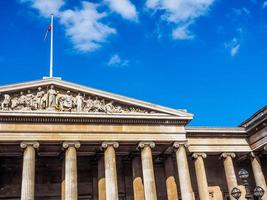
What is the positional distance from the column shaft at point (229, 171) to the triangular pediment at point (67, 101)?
5.30 metres

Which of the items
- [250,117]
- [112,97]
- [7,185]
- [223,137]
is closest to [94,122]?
[112,97]

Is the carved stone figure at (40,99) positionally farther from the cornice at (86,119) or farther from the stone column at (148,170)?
the stone column at (148,170)

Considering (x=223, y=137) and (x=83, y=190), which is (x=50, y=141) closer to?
(x=83, y=190)

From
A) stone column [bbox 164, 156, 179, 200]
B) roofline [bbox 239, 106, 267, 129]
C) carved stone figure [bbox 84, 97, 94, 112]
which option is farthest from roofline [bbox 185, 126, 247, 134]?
carved stone figure [bbox 84, 97, 94, 112]

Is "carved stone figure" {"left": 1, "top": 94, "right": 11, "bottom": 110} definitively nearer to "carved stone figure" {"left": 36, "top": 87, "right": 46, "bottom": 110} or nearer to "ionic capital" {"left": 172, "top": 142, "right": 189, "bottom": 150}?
"carved stone figure" {"left": 36, "top": 87, "right": 46, "bottom": 110}

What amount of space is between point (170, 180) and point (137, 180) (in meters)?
2.66

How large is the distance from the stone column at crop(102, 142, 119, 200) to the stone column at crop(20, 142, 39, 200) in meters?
4.81

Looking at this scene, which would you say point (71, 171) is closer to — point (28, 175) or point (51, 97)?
point (28, 175)

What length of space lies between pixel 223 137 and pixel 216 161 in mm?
3271

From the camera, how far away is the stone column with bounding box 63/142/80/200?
24.6 meters

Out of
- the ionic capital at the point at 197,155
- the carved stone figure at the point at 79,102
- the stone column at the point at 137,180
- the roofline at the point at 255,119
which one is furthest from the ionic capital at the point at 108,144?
the roofline at the point at 255,119

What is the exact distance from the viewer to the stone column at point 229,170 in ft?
99.0

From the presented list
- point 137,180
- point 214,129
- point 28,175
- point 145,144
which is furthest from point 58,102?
point 214,129

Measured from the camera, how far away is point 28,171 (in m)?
24.4
